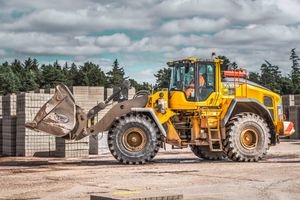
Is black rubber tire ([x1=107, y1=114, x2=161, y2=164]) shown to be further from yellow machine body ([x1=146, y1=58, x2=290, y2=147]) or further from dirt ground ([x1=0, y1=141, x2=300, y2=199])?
yellow machine body ([x1=146, y1=58, x2=290, y2=147])

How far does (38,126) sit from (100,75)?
208ft

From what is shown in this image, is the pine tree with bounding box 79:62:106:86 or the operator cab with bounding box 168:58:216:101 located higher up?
the pine tree with bounding box 79:62:106:86

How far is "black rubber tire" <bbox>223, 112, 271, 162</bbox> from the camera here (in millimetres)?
16344

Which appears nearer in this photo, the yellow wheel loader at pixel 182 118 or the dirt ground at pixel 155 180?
the dirt ground at pixel 155 180

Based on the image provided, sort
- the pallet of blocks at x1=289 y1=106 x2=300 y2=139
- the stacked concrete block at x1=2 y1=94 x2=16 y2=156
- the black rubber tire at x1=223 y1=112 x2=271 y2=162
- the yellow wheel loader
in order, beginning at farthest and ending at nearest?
1. the pallet of blocks at x1=289 y1=106 x2=300 y2=139
2. the stacked concrete block at x1=2 y1=94 x2=16 y2=156
3. the black rubber tire at x1=223 y1=112 x2=271 y2=162
4. the yellow wheel loader

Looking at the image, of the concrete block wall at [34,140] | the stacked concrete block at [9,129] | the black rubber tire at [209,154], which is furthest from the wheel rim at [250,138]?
the stacked concrete block at [9,129]

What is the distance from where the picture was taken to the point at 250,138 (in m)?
16.7

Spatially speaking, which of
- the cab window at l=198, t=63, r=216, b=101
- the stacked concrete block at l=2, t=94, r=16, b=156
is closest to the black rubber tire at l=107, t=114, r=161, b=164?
the cab window at l=198, t=63, r=216, b=101

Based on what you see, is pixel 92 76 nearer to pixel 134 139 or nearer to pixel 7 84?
pixel 7 84

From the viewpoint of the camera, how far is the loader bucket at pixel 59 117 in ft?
52.0

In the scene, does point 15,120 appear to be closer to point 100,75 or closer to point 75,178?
point 75,178

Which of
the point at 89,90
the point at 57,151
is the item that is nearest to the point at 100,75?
the point at 89,90

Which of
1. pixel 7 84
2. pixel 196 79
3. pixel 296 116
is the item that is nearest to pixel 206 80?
pixel 196 79

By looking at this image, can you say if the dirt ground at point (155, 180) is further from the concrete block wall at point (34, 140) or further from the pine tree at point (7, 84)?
the pine tree at point (7, 84)
